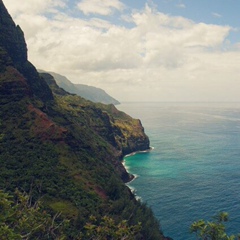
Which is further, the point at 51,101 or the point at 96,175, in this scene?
the point at 51,101

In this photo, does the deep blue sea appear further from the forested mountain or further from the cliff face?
the cliff face

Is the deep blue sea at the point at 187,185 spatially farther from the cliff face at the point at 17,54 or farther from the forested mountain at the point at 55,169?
the cliff face at the point at 17,54

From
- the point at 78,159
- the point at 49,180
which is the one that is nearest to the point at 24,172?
the point at 49,180

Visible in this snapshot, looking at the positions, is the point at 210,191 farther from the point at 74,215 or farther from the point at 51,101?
the point at 51,101

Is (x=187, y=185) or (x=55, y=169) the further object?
(x=187, y=185)

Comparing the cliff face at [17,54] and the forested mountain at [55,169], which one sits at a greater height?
the cliff face at [17,54]

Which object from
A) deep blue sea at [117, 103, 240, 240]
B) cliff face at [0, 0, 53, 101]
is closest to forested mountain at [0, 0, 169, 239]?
cliff face at [0, 0, 53, 101]

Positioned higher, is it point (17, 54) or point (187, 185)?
point (17, 54)

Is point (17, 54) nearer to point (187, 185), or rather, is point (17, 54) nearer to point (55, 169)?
point (55, 169)

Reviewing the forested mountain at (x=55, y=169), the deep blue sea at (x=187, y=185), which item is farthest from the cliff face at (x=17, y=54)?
the deep blue sea at (x=187, y=185)

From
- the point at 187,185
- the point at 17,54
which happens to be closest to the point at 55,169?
the point at 187,185

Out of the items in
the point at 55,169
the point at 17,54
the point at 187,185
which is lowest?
the point at 187,185
